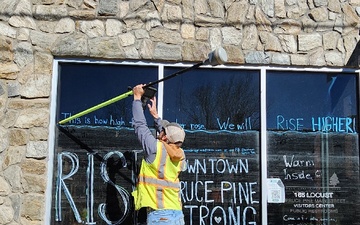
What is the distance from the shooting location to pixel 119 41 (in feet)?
20.4

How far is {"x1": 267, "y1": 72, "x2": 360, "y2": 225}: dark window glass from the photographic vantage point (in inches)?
246

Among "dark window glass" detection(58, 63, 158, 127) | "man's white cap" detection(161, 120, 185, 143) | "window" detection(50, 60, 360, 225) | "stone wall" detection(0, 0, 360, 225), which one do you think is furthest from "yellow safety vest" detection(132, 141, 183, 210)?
"stone wall" detection(0, 0, 360, 225)

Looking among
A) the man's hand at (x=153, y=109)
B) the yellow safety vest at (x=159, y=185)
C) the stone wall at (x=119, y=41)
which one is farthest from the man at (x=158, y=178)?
the stone wall at (x=119, y=41)

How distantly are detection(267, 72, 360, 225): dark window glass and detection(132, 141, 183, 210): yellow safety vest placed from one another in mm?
1619

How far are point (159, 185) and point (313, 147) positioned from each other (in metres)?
A: 2.24

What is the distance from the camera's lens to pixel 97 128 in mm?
6188

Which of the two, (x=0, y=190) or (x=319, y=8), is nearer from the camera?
(x=0, y=190)

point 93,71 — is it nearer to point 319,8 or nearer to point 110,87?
point 110,87

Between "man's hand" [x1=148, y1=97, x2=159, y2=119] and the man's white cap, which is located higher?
"man's hand" [x1=148, y1=97, x2=159, y2=119]

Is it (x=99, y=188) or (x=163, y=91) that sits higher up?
(x=163, y=91)

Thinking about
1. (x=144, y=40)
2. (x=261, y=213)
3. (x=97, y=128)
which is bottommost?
(x=261, y=213)

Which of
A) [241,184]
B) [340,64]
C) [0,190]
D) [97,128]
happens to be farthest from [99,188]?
[340,64]

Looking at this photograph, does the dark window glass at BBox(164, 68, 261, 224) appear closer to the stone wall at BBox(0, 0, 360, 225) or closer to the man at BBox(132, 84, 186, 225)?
the stone wall at BBox(0, 0, 360, 225)

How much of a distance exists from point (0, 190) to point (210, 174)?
2.40 metres
